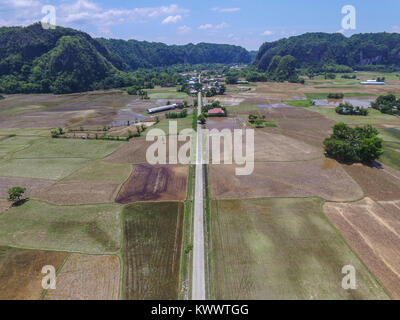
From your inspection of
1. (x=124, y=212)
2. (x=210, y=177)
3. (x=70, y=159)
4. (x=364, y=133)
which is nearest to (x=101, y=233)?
(x=124, y=212)

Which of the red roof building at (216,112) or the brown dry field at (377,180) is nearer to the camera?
the brown dry field at (377,180)

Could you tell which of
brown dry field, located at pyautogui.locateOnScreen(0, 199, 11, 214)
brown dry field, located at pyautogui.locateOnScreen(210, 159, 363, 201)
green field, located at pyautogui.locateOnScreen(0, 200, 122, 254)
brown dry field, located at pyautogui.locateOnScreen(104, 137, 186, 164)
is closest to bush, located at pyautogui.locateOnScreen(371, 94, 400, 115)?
brown dry field, located at pyautogui.locateOnScreen(210, 159, 363, 201)

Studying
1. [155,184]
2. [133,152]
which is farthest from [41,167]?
[155,184]

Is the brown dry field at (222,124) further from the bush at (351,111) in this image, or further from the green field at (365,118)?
A: the bush at (351,111)

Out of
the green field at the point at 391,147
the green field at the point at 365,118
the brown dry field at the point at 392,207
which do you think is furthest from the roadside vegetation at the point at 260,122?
the brown dry field at the point at 392,207
